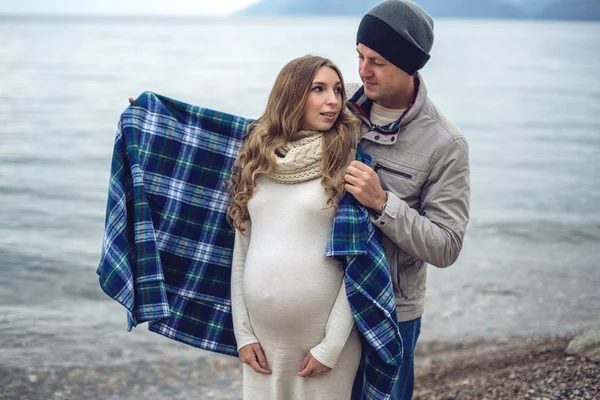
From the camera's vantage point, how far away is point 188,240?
300cm

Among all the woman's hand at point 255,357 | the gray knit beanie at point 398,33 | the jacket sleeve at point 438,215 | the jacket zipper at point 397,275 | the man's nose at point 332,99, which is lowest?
the woman's hand at point 255,357

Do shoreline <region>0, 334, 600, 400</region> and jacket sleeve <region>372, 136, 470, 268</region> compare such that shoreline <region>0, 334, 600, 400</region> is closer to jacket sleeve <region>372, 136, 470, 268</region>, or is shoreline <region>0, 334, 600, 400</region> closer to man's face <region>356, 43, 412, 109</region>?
jacket sleeve <region>372, 136, 470, 268</region>

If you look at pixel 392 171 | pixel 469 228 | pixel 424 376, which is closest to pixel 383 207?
pixel 392 171

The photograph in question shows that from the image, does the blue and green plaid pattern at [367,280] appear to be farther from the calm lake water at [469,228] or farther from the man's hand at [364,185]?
the calm lake water at [469,228]

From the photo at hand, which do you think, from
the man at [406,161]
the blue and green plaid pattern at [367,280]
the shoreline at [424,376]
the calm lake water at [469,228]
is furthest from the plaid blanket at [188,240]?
the shoreline at [424,376]

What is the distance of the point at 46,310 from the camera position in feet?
24.9

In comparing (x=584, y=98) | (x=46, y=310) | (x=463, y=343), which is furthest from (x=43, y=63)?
(x=463, y=343)

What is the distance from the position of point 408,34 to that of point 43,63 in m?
47.6

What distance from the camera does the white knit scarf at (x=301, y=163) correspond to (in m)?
2.62

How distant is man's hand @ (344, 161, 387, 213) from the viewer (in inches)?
100

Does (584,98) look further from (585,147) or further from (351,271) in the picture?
(351,271)

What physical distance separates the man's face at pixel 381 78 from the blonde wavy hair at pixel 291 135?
0.51 ft

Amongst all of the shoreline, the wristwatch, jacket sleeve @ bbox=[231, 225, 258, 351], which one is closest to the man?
the wristwatch

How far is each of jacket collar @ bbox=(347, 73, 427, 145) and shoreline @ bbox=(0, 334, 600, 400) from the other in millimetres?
2639
